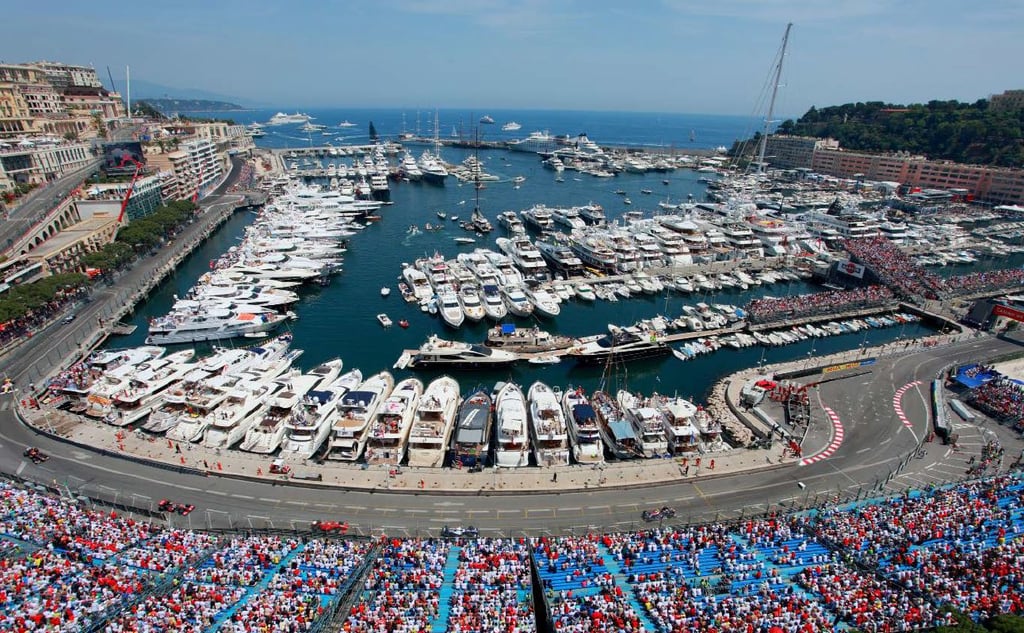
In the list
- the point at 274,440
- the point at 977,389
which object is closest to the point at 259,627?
the point at 274,440

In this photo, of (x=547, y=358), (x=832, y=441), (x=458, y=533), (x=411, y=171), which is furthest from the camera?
(x=411, y=171)

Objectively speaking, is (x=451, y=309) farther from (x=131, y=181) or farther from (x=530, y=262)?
(x=131, y=181)

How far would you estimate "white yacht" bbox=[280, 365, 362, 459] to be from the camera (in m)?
34.4

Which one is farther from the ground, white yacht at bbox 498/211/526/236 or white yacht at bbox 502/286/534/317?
white yacht at bbox 498/211/526/236

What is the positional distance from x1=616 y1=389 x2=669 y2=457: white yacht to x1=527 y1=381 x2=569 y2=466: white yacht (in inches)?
200

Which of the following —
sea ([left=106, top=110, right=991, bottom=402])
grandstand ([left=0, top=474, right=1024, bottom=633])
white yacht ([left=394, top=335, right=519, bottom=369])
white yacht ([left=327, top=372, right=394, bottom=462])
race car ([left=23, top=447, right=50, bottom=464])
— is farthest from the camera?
sea ([left=106, top=110, right=991, bottom=402])

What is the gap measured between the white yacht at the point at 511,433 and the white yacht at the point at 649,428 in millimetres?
7978

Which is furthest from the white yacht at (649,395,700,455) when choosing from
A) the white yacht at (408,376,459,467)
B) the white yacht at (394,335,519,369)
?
the white yacht at (394,335,519,369)

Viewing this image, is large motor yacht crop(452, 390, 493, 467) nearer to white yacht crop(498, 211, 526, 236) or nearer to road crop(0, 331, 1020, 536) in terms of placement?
road crop(0, 331, 1020, 536)

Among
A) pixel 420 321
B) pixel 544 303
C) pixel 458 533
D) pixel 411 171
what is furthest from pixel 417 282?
pixel 411 171

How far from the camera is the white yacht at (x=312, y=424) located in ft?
113

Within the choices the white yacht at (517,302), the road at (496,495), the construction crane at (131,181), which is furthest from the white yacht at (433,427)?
the construction crane at (131,181)

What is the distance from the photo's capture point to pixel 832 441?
35.5 m

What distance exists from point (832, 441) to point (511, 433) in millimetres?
22762
